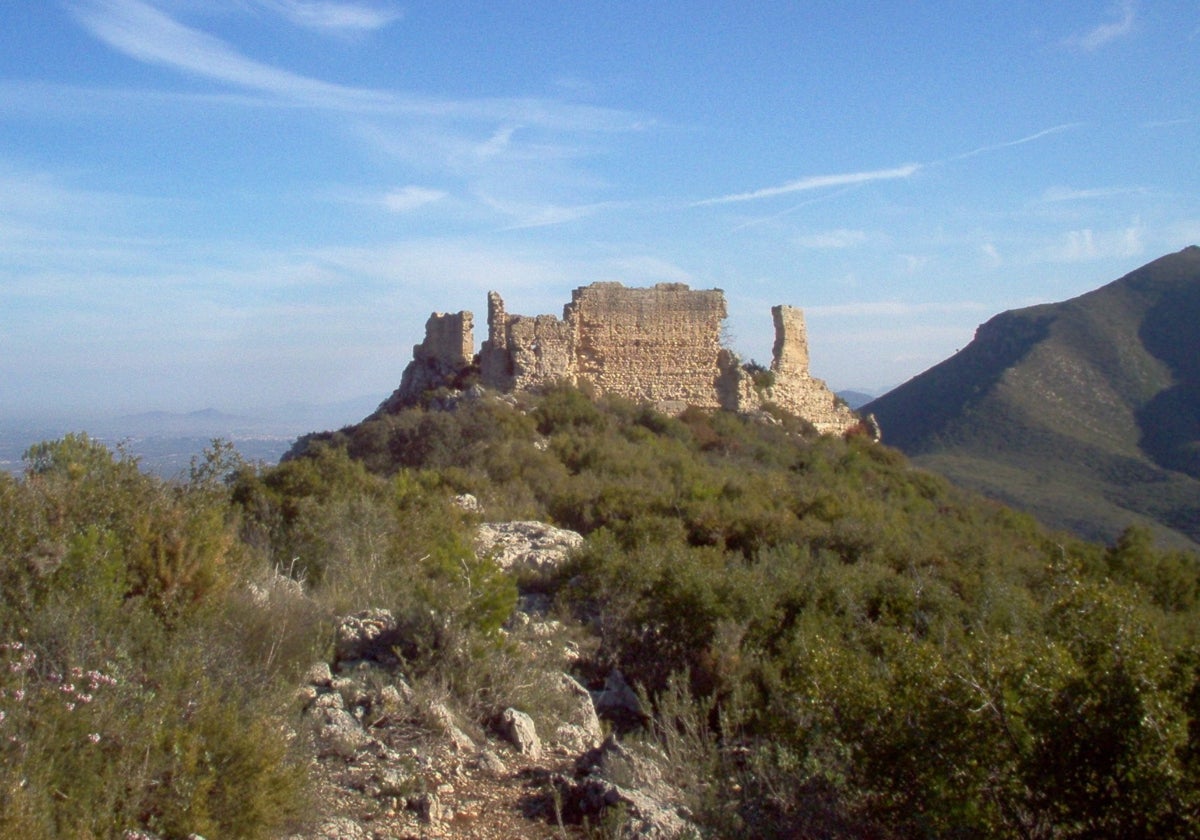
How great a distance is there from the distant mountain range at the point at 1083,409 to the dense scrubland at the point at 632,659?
18.2 metres

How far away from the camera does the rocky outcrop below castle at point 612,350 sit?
20577mm

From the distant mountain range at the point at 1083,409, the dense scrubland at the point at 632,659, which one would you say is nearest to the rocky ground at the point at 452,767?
the dense scrubland at the point at 632,659

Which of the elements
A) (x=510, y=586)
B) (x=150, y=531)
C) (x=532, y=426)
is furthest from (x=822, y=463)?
(x=150, y=531)

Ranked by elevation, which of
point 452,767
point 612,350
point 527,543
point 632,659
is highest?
point 612,350

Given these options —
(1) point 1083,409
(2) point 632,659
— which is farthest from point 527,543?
(1) point 1083,409

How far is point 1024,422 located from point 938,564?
25.4 meters

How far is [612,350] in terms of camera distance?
21391 mm

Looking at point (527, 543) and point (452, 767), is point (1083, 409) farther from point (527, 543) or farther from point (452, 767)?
point (452, 767)

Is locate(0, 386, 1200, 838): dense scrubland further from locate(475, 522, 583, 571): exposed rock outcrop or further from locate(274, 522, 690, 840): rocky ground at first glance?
locate(475, 522, 583, 571): exposed rock outcrop

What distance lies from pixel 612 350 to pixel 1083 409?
20.7m

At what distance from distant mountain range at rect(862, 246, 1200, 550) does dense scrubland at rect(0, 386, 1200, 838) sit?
18.2 meters

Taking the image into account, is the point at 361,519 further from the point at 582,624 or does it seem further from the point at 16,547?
the point at 16,547

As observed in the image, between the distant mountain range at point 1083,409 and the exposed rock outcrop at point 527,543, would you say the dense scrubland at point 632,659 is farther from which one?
the distant mountain range at point 1083,409

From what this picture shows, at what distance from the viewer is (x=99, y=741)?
3.45m
